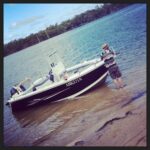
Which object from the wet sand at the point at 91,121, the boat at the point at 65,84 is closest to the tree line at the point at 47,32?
the boat at the point at 65,84

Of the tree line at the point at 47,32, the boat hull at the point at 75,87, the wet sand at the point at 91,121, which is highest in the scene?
the tree line at the point at 47,32

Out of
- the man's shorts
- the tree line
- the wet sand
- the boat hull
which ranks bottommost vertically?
the wet sand

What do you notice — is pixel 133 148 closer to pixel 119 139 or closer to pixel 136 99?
pixel 119 139

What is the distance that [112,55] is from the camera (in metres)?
9.69

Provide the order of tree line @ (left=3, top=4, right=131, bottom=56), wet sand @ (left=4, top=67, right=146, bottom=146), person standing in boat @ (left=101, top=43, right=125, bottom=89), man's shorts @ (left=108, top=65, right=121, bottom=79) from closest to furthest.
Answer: wet sand @ (left=4, top=67, right=146, bottom=146), person standing in boat @ (left=101, top=43, right=125, bottom=89), man's shorts @ (left=108, top=65, right=121, bottom=79), tree line @ (left=3, top=4, right=131, bottom=56)

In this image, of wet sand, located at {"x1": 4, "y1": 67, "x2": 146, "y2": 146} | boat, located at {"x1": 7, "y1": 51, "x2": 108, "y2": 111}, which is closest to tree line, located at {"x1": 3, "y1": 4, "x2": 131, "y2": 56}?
boat, located at {"x1": 7, "y1": 51, "x2": 108, "y2": 111}

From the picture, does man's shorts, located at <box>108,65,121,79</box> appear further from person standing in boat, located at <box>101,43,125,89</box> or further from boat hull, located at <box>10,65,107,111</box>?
boat hull, located at <box>10,65,107,111</box>

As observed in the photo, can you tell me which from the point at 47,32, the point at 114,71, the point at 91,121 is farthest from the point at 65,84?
the point at 47,32

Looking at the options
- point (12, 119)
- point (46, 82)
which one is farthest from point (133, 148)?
point (12, 119)

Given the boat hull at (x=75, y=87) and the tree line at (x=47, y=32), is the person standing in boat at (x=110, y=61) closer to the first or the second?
the boat hull at (x=75, y=87)

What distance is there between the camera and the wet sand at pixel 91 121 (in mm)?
6961

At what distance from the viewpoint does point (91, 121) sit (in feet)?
27.3

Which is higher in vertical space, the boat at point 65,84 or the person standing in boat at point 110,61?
the person standing in boat at point 110,61

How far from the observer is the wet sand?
22.8 ft
